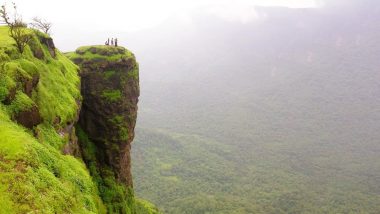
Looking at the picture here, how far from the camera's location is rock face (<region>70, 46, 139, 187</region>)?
37.9m

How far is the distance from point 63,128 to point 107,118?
10141 millimetres

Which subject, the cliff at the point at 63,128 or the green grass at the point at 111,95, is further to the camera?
the green grass at the point at 111,95

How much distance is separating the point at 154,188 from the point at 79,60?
107667mm

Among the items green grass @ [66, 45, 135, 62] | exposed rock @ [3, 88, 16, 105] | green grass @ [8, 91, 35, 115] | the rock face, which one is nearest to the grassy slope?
green grass @ [8, 91, 35, 115]

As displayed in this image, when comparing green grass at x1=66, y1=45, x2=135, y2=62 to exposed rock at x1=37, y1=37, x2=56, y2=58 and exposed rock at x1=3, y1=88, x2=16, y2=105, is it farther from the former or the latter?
exposed rock at x1=3, y1=88, x2=16, y2=105

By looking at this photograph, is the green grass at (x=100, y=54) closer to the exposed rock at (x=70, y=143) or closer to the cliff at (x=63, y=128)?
the cliff at (x=63, y=128)

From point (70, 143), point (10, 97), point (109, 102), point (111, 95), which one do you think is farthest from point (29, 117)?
point (111, 95)

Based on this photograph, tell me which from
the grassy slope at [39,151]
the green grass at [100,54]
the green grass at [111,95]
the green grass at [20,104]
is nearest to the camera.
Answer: the grassy slope at [39,151]

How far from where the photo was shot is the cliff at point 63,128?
15.4 m

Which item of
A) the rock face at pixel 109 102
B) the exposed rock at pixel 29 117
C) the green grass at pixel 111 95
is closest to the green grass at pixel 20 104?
the exposed rock at pixel 29 117

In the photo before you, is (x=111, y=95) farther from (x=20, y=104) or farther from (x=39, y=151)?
(x=39, y=151)

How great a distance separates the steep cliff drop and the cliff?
9 cm

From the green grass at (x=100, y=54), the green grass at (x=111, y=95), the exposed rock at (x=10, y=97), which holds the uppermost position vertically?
the green grass at (x=100, y=54)

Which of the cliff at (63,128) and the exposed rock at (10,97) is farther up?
the exposed rock at (10,97)
